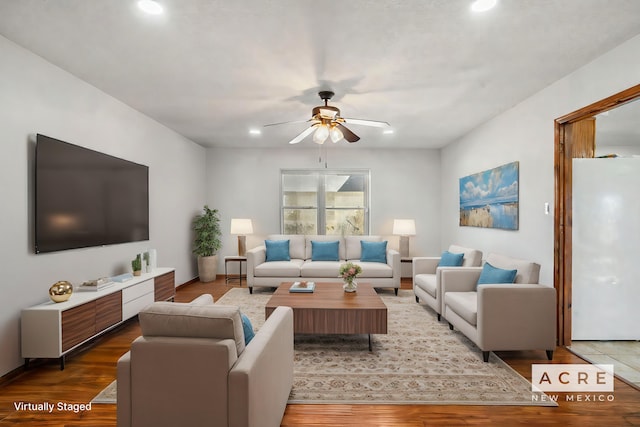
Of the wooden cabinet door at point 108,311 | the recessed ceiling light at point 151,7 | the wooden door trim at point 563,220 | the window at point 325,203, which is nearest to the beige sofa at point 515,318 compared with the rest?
the wooden door trim at point 563,220

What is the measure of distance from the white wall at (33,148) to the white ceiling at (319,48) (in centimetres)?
18

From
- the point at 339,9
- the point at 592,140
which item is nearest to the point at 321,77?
the point at 339,9

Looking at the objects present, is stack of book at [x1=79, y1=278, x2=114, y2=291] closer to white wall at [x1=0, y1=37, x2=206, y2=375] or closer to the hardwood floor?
white wall at [x1=0, y1=37, x2=206, y2=375]

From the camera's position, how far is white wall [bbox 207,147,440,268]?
698 cm

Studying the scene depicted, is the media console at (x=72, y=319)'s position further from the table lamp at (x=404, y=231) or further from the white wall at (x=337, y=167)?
the table lamp at (x=404, y=231)

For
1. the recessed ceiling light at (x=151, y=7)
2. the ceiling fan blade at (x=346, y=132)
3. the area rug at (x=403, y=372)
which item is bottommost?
the area rug at (x=403, y=372)

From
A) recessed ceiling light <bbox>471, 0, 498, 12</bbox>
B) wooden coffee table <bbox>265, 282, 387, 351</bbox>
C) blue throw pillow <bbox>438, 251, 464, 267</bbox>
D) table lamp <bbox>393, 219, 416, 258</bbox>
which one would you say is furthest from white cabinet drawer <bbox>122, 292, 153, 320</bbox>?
table lamp <bbox>393, 219, 416, 258</bbox>

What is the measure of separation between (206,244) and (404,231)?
12.2 feet

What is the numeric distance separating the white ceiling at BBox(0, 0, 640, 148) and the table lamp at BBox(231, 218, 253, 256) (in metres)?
2.53

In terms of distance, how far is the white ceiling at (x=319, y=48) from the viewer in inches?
88.6

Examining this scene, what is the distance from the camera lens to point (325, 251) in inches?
233

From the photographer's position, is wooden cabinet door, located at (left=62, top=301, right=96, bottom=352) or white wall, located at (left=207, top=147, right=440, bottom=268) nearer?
wooden cabinet door, located at (left=62, top=301, right=96, bottom=352)

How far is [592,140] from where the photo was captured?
3402 millimetres

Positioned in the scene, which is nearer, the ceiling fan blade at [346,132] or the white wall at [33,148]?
the white wall at [33,148]
